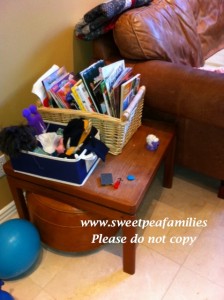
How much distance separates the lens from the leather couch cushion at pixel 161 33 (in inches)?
53.4

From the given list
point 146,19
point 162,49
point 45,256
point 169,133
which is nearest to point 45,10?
point 146,19

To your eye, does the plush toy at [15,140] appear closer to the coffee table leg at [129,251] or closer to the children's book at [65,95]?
the children's book at [65,95]

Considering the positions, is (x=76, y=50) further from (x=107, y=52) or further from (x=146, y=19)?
(x=146, y=19)

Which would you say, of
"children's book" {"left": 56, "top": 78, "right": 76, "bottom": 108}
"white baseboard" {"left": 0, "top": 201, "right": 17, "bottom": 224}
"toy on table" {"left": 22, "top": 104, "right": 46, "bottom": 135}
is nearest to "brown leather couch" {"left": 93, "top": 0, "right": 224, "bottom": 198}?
"children's book" {"left": 56, "top": 78, "right": 76, "bottom": 108}

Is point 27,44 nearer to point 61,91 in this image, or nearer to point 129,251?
point 61,91

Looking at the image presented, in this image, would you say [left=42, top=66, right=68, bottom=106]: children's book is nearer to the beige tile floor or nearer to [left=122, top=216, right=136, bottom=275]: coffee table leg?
[left=122, top=216, right=136, bottom=275]: coffee table leg

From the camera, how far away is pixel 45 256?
1.35 meters

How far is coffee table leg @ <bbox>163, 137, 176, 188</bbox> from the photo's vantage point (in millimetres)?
1415

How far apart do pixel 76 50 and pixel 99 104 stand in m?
0.53

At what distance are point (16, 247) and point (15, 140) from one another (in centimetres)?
42

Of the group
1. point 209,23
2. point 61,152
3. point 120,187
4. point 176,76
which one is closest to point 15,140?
point 61,152

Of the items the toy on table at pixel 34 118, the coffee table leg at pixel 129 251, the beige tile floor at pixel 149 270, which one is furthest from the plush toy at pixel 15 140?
the beige tile floor at pixel 149 270

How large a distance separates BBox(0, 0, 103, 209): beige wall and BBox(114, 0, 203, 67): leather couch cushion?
277 mm

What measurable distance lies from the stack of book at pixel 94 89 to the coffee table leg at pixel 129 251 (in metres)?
0.45
